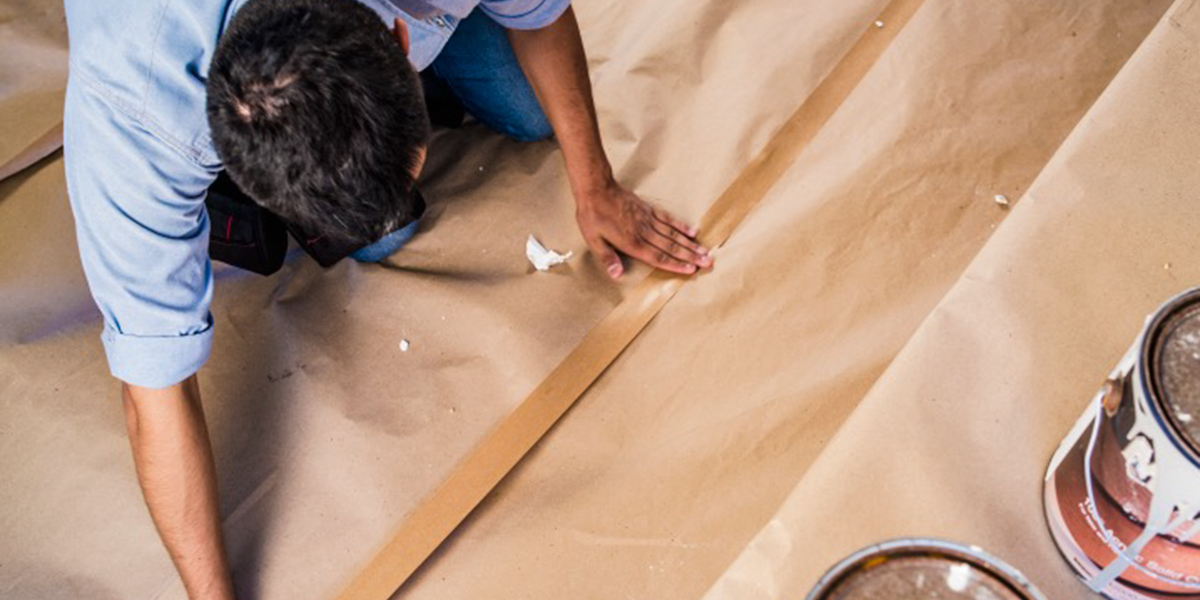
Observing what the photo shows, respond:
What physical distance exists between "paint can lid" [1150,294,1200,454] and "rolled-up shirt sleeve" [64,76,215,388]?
75 cm

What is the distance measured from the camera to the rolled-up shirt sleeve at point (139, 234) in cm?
80

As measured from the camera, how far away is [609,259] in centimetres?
112

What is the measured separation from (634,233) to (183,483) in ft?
1.81

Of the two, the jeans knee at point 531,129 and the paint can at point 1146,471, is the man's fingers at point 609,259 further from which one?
the paint can at point 1146,471

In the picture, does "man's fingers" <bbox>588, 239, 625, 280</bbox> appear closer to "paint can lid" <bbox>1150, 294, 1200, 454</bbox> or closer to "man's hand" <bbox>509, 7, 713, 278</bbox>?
"man's hand" <bbox>509, 7, 713, 278</bbox>

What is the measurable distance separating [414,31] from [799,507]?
24.9 inches

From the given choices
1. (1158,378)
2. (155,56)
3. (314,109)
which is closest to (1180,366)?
(1158,378)

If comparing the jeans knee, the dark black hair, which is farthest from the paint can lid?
the jeans knee

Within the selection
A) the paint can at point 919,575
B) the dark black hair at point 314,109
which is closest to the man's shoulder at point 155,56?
the dark black hair at point 314,109

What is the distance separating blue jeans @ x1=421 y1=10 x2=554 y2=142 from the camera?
1.27 m

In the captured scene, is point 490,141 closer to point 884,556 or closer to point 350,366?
point 350,366

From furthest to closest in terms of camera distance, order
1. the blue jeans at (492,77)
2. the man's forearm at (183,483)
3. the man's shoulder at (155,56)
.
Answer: the blue jeans at (492,77)
the man's forearm at (183,483)
the man's shoulder at (155,56)

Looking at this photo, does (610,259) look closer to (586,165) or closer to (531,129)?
(586,165)

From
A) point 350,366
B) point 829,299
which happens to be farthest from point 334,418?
point 829,299
